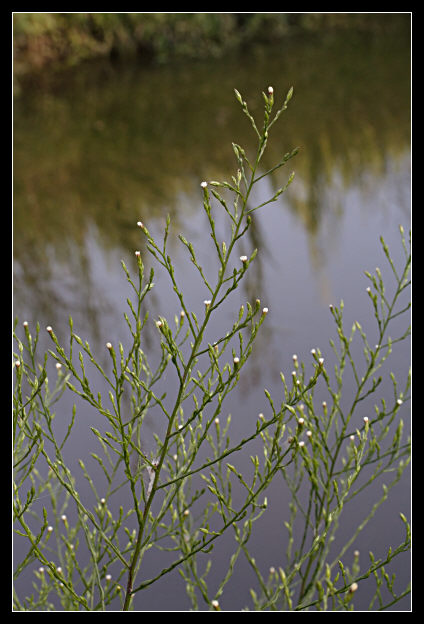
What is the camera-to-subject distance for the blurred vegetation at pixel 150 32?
308 inches

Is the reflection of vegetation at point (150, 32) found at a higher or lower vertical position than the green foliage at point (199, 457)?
higher

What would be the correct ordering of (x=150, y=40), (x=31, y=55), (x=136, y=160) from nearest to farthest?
(x=136, y=160)
(x=31, y=55)
(x=150, y=40)

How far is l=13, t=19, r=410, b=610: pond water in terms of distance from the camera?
11.3 feet

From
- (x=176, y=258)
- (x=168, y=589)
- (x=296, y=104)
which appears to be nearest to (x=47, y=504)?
(x=168, y=589)

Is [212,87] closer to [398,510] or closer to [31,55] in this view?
[31,55]

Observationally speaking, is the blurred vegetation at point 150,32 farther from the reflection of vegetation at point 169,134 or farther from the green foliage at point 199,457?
the green foliage at point 199,457

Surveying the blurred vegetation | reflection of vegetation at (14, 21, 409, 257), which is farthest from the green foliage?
the blurred vegetation

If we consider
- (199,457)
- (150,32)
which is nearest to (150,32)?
(150,32)

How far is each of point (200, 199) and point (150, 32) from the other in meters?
4.79

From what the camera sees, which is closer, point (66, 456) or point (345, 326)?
point (66, 456)

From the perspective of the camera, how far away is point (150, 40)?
29.9ft

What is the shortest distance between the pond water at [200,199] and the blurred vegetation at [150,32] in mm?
303

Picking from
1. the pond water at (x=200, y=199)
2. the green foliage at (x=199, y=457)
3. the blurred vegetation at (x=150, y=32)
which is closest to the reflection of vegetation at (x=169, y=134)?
the pond water at (x=200, y=199)
